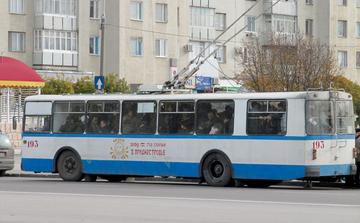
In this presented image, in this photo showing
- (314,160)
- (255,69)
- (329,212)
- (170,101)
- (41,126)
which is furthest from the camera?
(255,69)

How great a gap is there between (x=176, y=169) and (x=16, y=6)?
35.8 meters

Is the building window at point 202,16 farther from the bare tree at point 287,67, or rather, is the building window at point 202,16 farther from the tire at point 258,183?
the tire at point 258,183

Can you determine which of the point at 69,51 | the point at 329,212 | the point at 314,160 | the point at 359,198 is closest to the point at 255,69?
the point at 69,51

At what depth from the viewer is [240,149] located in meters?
26.2

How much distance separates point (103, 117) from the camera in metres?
28.8

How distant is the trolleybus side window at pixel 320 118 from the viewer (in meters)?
25.2

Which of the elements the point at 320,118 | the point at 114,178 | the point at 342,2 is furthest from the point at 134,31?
the point at 320,118

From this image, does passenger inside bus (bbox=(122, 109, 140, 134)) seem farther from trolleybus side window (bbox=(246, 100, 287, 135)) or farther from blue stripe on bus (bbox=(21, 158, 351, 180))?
trolleybus side window (bbox=(246, 100, 287, 135))

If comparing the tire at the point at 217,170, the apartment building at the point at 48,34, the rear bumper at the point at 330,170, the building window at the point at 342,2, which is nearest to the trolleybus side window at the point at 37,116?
Result: the tire at the point at 217,170

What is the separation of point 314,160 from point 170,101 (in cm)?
453

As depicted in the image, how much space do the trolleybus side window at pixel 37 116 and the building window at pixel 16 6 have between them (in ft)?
103

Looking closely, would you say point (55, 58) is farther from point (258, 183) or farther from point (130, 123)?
point (258, 183)

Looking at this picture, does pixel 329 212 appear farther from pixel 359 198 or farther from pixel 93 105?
pixel 93 105

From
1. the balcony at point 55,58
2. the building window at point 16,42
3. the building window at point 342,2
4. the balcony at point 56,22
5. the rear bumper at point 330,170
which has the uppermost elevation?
the building window at point 342,2
